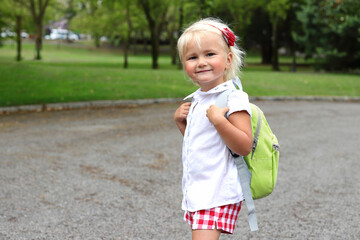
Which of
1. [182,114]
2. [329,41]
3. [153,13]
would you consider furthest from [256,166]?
[153,13]

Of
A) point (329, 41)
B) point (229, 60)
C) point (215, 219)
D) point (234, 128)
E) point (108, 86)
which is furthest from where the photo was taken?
point (329, 41)

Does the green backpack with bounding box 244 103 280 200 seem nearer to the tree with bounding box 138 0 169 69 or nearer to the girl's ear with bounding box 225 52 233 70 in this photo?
the girl's ear with bounding box 225 52 233 70

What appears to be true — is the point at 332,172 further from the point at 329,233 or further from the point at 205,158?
the point at 205,158

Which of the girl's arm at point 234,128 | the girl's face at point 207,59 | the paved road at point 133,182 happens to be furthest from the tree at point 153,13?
the girl's arm at point 234,128

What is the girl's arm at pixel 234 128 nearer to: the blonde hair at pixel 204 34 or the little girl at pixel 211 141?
the little girl at pixel 211 141

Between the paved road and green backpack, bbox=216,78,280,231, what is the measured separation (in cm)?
164

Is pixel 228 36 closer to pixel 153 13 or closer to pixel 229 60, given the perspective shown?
pixel 229 60

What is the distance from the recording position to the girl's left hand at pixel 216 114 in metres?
2.18

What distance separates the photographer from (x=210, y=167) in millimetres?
2314

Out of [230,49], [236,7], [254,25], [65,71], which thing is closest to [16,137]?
[230,49]

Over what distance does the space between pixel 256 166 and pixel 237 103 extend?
345 mm

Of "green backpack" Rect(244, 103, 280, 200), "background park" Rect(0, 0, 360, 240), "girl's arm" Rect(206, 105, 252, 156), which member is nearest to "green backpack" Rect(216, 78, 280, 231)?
"green backpack" Rect(244, 103, 280, 200)

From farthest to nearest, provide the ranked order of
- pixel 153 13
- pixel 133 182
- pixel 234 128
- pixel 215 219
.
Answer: pixel 153 13, pixel 133 182, pixel 215 219, pixel 234 128

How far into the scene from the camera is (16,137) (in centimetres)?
830
